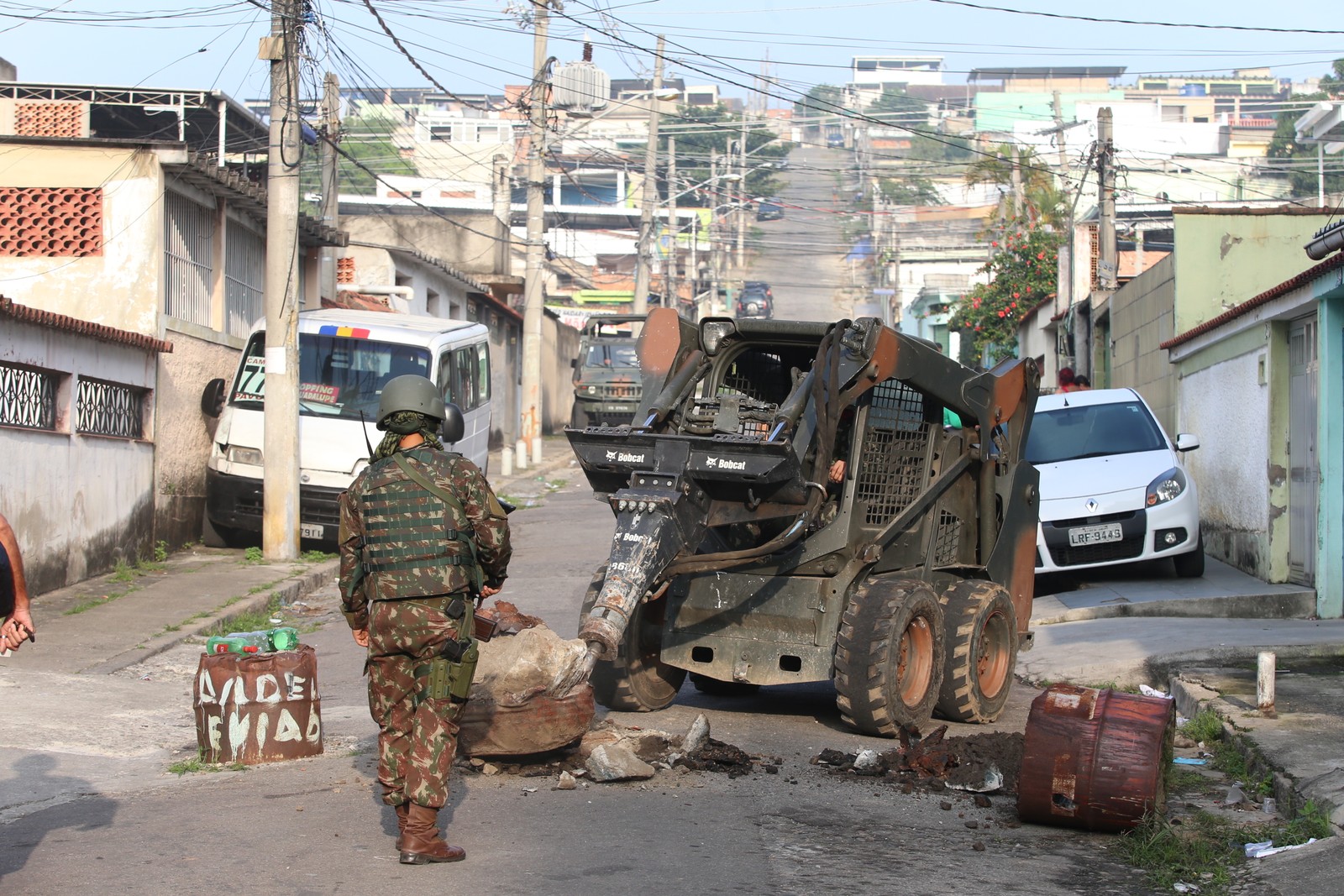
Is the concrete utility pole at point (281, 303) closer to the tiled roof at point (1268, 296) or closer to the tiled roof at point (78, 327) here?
the tiled roof at point (78, 327)

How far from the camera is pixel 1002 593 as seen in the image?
28.1 feet

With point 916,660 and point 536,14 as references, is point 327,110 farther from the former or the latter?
point 916,660

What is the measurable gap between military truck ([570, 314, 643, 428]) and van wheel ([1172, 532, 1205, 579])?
17.5 metres

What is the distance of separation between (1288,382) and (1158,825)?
8.39 m

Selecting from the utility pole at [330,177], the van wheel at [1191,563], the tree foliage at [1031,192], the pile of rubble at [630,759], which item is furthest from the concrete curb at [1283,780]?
the tree foliage at [1031,192]

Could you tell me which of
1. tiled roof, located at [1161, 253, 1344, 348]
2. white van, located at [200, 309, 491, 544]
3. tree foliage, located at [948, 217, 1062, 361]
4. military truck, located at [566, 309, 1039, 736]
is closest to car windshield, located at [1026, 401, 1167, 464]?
tiled roof, located at [1161, 253, 1344, 348]

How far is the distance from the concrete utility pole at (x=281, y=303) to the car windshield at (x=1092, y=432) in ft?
24.0

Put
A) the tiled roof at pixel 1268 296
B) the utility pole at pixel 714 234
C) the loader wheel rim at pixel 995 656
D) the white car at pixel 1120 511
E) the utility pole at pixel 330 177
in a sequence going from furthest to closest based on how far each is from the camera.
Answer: the utility pole at pixel 714 234
the utility pole at pixel 330 177
the white car at pixel 1120 511
the tiled roof at pixel 1268 296
the loader wheel rim at pixel 995 656

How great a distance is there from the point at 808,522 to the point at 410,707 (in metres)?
2.92

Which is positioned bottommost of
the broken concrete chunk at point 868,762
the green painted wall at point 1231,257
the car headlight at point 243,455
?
the broken concrete chunk at point 868,762

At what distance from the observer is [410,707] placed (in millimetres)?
5352

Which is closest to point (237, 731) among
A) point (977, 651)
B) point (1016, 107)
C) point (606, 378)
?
point (977, 651)

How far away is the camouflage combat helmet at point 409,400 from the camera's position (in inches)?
218

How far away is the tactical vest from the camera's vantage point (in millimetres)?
5340
